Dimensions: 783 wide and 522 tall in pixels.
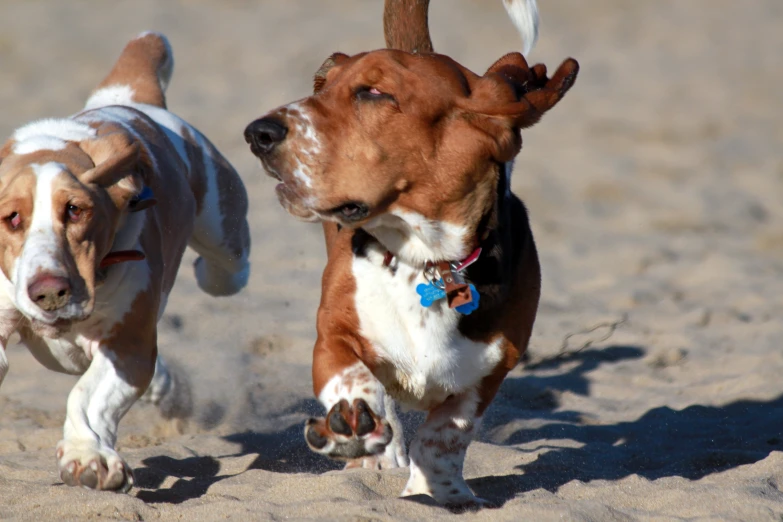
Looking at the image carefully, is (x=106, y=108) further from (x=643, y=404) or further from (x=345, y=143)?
(x=643, y=404)

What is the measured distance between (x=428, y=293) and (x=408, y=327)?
0.15 meters

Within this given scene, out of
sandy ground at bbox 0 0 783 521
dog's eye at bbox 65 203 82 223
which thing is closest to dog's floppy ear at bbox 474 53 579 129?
sandy ground at bbox 0 0 783 521

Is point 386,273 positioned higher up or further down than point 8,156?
further down

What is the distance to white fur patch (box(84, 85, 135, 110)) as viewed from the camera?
5.28m

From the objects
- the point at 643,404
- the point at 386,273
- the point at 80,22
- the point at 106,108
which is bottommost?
the point at 643,404

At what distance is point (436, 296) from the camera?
139 inches

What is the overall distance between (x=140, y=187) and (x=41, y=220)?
18.6 inches

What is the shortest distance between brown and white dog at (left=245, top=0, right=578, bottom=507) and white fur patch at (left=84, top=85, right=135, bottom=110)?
179cm

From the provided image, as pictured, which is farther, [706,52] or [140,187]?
[706,52]

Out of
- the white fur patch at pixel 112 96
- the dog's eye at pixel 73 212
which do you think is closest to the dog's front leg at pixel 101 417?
the dog's eye at pixel 73 212

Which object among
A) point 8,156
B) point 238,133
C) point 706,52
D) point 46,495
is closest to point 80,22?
point 238,133

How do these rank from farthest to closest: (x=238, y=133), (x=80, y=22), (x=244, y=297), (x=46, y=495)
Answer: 1. (x=80, y=22)
2. (x=238, y=133)
3. (x=244, y=297)
4. (x=46, y=495)

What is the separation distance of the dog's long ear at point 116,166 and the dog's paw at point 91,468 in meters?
0.84

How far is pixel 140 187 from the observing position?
3918mm
